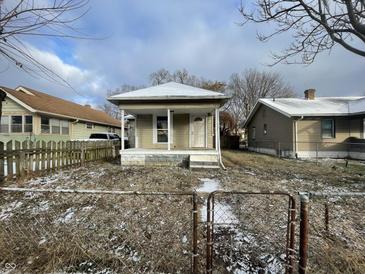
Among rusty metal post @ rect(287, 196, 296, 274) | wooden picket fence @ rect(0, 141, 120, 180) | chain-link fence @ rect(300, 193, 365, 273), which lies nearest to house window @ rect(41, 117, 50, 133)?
wooden picket fence @ rect(0, 141, 120, 180)

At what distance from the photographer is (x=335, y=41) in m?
10.4

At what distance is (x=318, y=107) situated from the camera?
1961cm

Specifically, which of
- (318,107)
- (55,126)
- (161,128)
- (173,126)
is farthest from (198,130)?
(55,126)

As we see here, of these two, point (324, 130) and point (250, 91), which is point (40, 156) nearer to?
point (324, 130)

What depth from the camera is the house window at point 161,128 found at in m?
15.8

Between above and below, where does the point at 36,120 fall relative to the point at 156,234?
above

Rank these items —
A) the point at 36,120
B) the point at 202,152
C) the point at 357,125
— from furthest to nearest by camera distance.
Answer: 1. the point at 36,120
2. the point at 357,125
3. the point at 202,152

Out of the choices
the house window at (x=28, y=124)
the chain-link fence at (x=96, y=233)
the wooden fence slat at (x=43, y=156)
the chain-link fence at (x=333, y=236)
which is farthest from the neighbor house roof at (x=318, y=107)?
the house window at (x=28, y=124)

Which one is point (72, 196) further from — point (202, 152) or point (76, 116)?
point (76, 116)

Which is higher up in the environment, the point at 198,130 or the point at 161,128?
the point at 161,128

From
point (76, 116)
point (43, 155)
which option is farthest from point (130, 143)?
point (43, 155)

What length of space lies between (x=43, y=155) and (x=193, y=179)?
540 centimetres

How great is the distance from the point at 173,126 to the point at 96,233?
1195cm

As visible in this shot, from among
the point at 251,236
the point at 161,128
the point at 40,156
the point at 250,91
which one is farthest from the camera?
the point at 250,91
